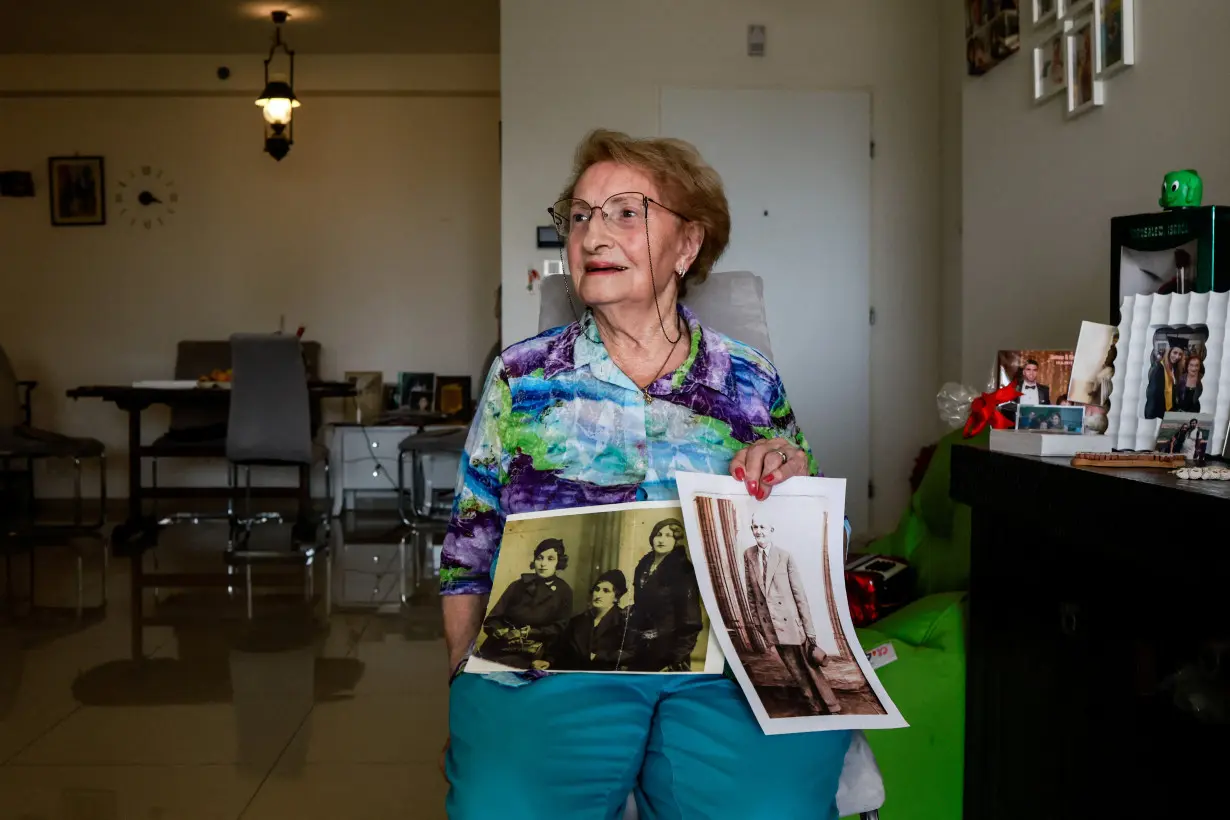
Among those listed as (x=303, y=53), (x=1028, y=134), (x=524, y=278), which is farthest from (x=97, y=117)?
(x=1028, y=134)

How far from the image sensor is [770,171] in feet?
16.2

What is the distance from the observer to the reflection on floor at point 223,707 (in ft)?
7.49

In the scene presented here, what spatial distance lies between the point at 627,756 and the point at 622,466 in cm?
38

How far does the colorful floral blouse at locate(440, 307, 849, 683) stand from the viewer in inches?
55.7

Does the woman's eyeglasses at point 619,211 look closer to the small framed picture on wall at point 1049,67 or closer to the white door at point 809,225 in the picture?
the small framed picture on wall at point 1049,67

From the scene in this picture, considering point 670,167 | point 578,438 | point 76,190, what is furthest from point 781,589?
point 76,190

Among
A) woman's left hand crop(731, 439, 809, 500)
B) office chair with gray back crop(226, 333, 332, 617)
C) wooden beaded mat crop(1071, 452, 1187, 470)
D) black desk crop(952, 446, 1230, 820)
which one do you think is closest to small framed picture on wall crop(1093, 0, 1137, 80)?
black desk crop(952, 446, 1230, 820)

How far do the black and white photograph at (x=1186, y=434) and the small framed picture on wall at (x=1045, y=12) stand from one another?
2007mm

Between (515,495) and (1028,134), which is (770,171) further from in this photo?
(515,495)

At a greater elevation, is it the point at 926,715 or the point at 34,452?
the point at 34,452

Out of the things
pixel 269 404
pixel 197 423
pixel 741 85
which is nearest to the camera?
pixel 741 85

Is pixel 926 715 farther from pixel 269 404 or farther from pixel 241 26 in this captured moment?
pixel 241 26

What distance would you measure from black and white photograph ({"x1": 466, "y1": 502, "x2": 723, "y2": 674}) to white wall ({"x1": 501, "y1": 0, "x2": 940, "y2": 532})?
12.2 ft

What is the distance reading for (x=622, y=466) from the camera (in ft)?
4.65
